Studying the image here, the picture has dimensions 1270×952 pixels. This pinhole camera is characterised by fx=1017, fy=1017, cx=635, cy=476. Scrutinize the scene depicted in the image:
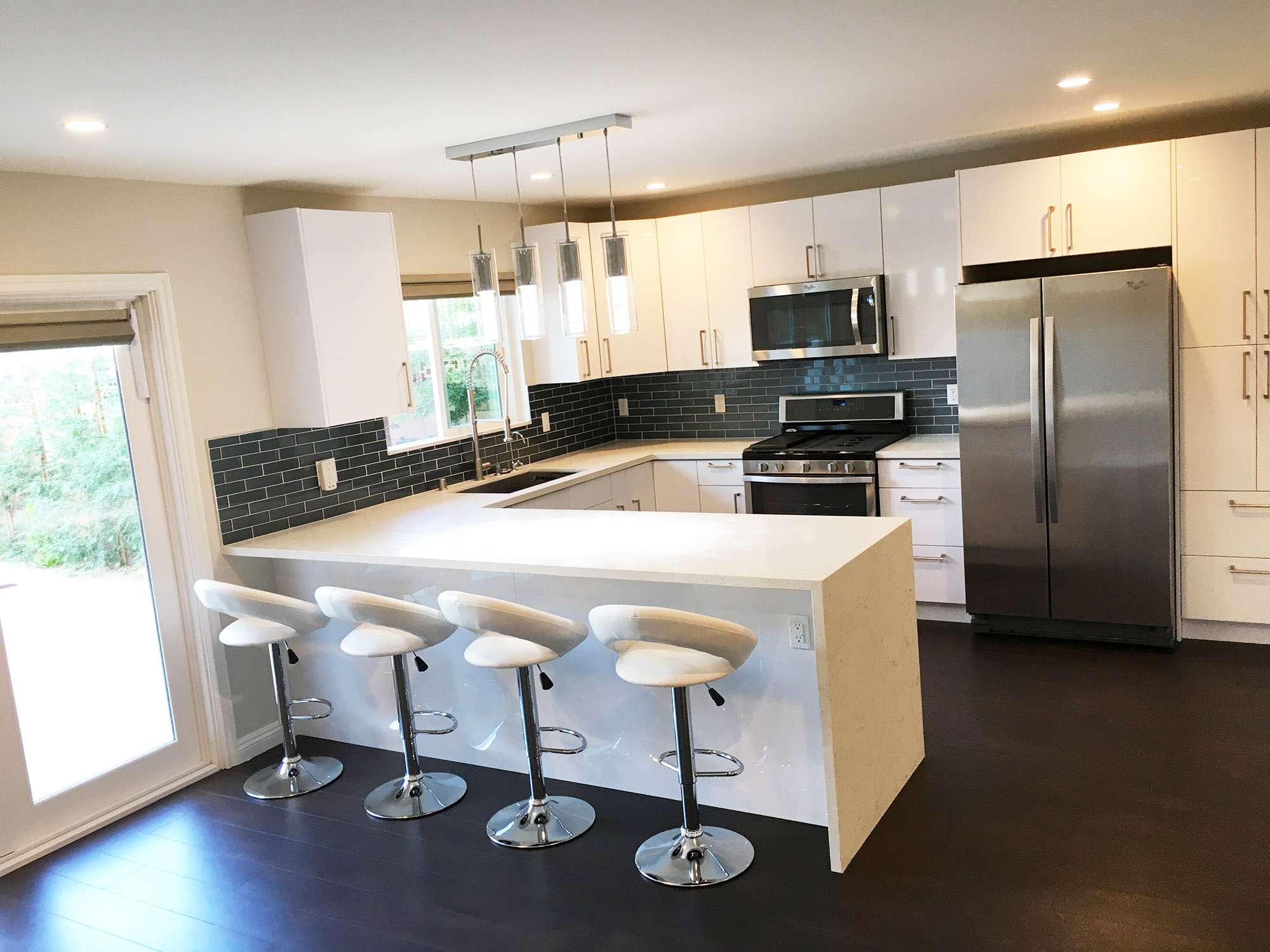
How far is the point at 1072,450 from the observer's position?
4.55 m

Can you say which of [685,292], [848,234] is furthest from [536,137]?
[685,292]

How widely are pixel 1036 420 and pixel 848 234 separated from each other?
1440 millimetres

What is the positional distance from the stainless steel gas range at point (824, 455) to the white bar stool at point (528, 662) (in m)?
2.21

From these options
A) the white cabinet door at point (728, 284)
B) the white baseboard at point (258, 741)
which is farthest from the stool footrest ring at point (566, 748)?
the white cabinet door at point (728, 284)

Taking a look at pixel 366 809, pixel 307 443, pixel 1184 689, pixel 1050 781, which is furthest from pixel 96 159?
pixel 1184 689

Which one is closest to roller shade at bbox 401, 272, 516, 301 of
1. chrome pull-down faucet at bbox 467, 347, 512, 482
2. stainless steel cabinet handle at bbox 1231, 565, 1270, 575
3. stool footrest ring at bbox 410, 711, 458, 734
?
chrome pull-down faucet at bbox 467, 347, 512, 482

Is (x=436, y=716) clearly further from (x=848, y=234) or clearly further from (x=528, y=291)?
(x=848, y=234)

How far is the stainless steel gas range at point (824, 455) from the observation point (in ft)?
17.0

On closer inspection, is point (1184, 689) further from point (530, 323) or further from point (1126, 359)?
point (530, 323)

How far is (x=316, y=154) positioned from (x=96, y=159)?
71 centimetres

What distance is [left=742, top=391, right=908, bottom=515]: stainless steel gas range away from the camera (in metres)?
5.18

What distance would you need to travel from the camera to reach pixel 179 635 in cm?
405

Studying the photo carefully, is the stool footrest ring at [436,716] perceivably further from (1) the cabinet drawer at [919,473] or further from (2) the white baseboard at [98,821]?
(1) the cabinet drawer at [919,473]

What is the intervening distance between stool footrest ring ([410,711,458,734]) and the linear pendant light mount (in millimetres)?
2059
